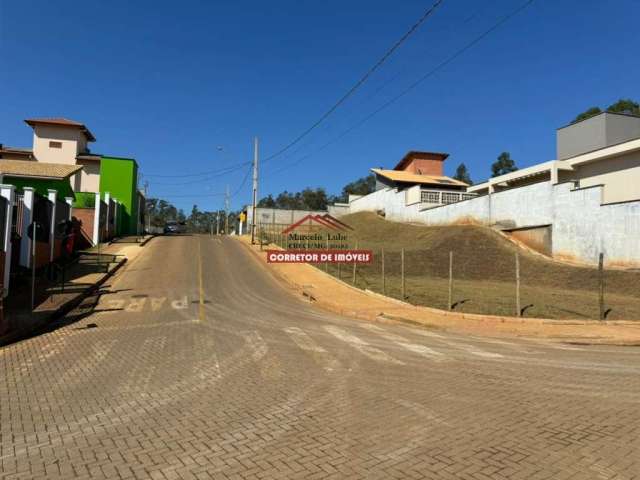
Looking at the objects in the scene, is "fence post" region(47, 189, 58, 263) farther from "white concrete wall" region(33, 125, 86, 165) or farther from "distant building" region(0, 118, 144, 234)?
"white concrete wall" region(33, 125, 86, 165)

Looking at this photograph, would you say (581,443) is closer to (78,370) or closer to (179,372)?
(179,372)

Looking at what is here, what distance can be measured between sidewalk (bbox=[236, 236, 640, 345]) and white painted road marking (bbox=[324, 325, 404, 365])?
2.95 meters

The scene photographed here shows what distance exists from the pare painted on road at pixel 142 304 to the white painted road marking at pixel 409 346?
6.61 metres

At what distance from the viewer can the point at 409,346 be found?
10.4 metres

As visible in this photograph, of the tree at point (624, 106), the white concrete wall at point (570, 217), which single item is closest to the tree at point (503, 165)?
the tree at point (624, 106)

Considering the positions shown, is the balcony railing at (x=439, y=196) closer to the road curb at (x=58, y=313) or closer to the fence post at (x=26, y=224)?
the road curb at (x=58, y=313)

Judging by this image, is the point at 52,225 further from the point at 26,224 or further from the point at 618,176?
the point at 618,176

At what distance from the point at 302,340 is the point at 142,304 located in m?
7.47

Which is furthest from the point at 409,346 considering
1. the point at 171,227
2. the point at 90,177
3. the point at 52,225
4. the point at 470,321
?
the point at 171,227

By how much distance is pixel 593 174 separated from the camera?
106ft

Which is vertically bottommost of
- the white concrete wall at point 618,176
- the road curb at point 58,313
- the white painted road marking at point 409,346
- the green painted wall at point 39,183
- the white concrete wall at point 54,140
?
the white painted road marking at point 409,346

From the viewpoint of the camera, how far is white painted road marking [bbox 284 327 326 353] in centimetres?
975

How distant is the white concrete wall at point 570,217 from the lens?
23438mm

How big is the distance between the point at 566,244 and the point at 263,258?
746 inches
